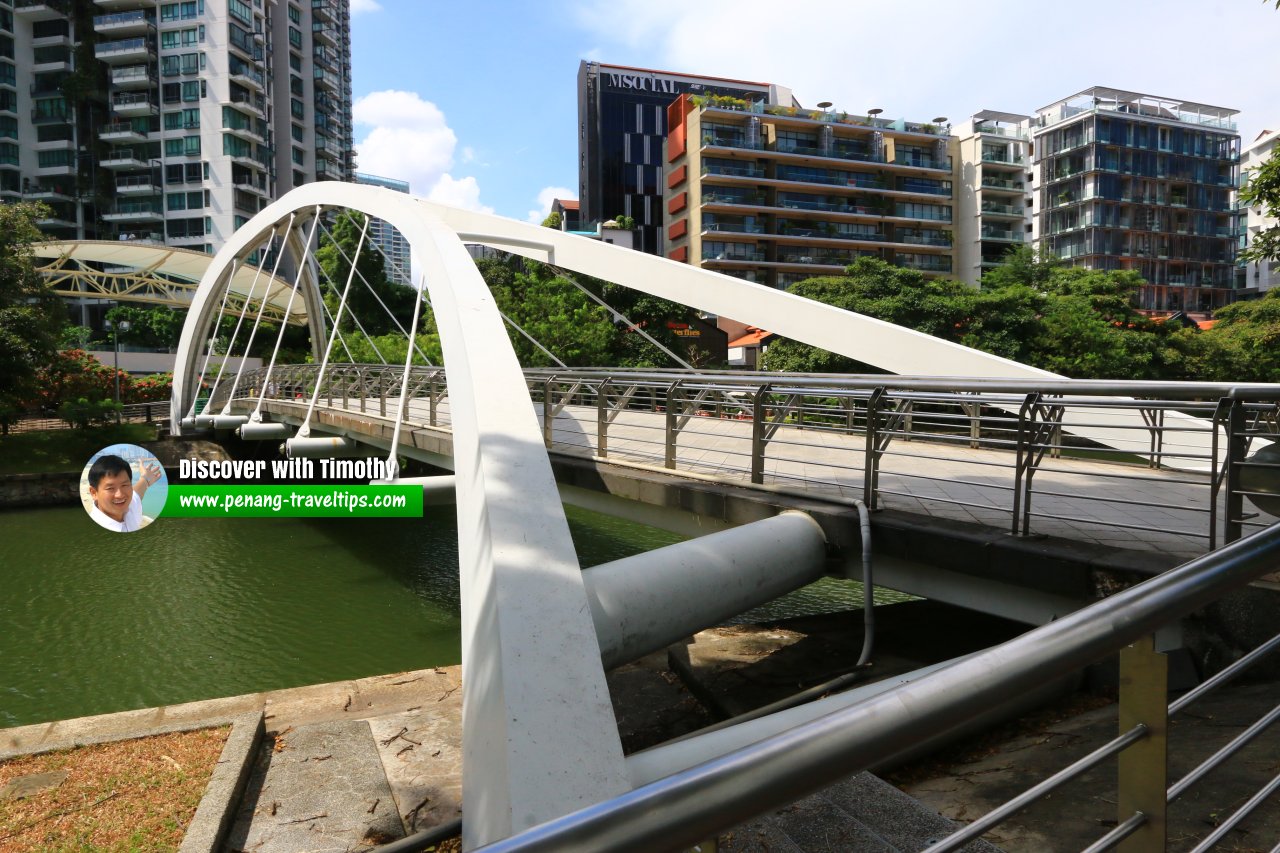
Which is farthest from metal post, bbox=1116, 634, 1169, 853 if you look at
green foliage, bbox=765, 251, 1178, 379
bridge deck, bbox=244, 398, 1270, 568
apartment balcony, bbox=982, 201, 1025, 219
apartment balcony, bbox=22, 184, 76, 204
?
apartment balcony, bbox=22, 184, 76, 204

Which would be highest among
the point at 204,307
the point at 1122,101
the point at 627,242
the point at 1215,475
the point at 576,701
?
the point at 1122,101

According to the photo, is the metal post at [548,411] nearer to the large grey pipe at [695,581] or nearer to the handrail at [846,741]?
the large grey pipe at [695,581]

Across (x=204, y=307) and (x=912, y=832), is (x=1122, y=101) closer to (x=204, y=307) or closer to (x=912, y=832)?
(x=204, y=307)

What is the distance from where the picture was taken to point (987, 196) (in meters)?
54.8

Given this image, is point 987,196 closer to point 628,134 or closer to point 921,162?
point 921,162

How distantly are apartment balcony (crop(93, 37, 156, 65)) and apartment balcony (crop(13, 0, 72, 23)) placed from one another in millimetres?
2975

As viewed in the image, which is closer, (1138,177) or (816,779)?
(816,779)

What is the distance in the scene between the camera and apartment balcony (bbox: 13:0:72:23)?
50594 mm

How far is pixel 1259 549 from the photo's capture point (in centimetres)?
131

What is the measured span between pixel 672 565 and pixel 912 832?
2.16 meters

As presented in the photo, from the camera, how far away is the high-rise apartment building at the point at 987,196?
53.2 meters

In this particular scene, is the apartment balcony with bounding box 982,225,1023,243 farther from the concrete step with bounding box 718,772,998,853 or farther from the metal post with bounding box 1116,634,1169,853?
the metal post with bounding box 1116,634,1169,853

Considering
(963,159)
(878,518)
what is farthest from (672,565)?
(963,159)

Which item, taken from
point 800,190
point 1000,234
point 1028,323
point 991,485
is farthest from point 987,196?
point 991,485
